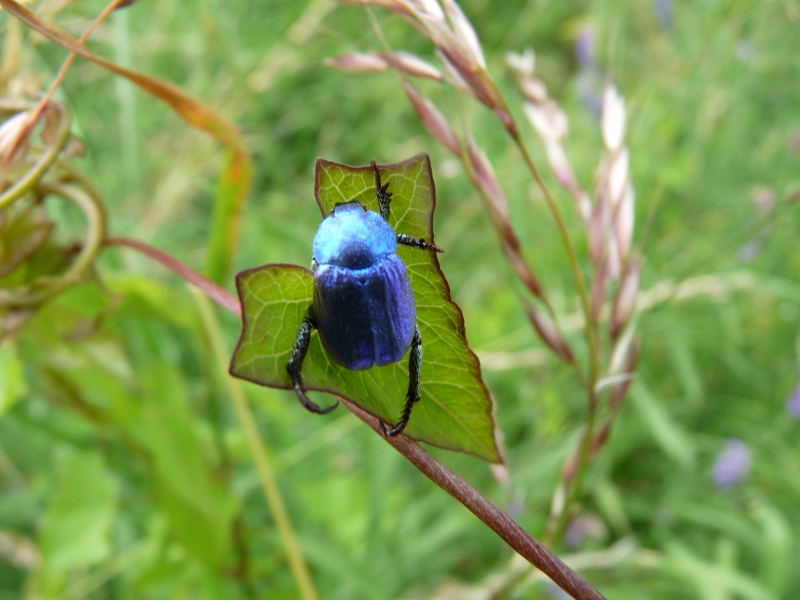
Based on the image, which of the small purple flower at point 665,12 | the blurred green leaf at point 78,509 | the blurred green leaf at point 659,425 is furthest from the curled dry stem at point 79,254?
the small purple flower at point 665,12

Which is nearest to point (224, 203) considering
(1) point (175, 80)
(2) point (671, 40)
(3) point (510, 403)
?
(3) point (510, 403)

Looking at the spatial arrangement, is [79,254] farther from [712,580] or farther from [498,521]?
[712,580]

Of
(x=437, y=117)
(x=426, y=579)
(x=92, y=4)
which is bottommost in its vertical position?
(x=426, y=579)

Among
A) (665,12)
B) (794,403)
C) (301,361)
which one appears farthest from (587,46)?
(301,361)

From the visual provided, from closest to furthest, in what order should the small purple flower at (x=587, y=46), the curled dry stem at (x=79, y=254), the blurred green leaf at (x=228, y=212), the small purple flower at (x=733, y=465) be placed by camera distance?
1. the curled dry stem at (x=79, y=254)
2. the blurred green leaf at (x=228, y=212)
3. the small purple flower at (x=733, y=465)
4. the small purple flower at (x=587, y=46)

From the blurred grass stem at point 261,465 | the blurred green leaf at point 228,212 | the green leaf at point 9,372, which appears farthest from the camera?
the blurred grass stem at point 261,465

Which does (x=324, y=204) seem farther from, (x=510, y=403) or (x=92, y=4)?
(x=92, y=4)

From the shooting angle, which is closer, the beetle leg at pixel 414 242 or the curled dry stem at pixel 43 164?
the beetle leg at pixel 414 242

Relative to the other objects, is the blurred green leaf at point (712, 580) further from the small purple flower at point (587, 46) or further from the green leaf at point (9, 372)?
the small purple flower at point (587, 46)
